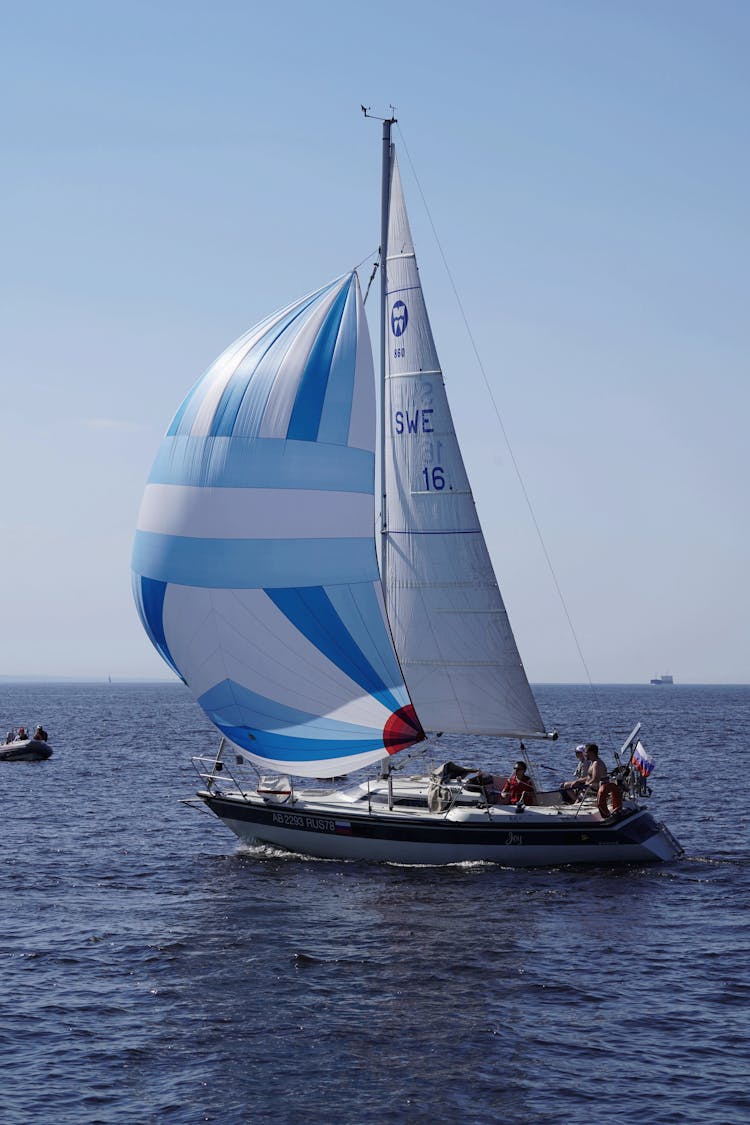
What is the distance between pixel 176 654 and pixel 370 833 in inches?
224

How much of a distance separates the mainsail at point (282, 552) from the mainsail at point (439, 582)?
3.44ft

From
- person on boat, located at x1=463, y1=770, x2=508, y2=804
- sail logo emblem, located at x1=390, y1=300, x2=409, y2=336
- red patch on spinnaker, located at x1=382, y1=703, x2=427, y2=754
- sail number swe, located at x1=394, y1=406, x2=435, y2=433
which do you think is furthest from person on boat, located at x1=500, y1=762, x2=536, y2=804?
sail logo emblem, located at x1=390, y1=300, x2=409, y2=336

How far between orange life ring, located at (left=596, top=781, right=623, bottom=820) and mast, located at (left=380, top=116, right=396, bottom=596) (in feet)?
20.8

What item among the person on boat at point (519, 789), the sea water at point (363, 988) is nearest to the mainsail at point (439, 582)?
the person on boat at point (519, 789)

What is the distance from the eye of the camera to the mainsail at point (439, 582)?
26.4m

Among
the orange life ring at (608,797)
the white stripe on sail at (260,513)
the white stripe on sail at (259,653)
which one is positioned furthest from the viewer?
the orange life ring at (608,797)

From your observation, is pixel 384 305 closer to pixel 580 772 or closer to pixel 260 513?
pixel 260 513

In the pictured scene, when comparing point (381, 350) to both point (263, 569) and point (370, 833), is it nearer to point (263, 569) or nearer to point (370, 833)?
point (263, 569)

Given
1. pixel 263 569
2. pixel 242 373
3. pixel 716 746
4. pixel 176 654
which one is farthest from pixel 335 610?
pixel 716 746

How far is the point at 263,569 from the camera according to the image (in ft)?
82.4

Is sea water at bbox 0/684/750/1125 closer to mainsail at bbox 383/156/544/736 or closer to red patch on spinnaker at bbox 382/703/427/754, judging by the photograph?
red patch on spinnaker at bbox 382/703/427/754

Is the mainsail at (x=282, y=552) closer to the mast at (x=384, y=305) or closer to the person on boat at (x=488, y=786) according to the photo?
the mast at (x=384, y=305)

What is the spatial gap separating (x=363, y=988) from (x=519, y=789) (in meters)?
8.63

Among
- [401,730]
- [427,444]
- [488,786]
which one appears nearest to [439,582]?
[427,444]
